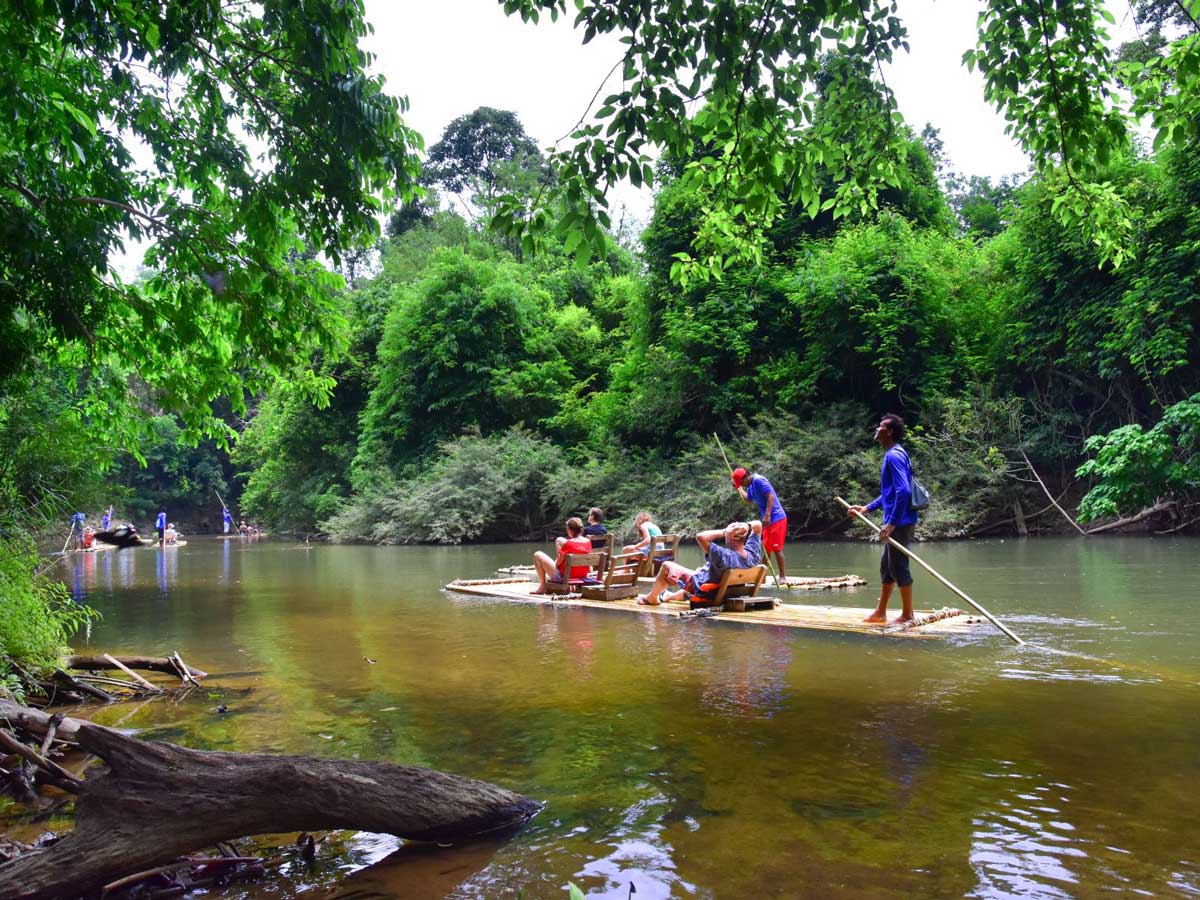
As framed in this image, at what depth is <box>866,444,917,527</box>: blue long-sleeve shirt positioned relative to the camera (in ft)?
29.6

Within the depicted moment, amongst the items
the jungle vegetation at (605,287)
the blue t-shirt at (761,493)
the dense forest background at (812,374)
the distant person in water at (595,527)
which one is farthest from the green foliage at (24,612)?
the blue t-shirt at (761,493)

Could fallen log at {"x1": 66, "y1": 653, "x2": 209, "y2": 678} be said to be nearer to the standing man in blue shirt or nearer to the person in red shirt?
the person in red shirt

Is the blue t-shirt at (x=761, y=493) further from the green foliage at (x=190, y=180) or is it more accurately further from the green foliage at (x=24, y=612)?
the green foliage at (x=24, y=612)

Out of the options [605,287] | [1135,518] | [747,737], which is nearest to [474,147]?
[605,287]

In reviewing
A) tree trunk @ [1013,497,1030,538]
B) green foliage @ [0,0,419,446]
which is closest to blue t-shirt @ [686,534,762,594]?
green foliage @ [0,0,419,446]

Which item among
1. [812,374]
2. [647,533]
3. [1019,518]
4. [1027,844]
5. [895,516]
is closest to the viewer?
[1027,844]

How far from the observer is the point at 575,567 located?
13.0 m

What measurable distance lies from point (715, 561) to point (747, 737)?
203 inches

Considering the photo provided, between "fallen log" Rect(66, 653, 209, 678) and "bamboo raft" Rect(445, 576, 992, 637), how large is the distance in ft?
17.5

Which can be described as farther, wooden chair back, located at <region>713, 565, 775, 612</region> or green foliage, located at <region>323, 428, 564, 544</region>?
green foliage, located at <region>323, 428, 564, 544</region>

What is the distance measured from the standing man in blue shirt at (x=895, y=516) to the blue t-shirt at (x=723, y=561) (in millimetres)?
1992

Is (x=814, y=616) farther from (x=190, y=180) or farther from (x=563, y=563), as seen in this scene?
(x=190, y=180)

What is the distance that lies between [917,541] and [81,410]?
18.7 metres

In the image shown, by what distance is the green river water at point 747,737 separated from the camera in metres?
3.75
